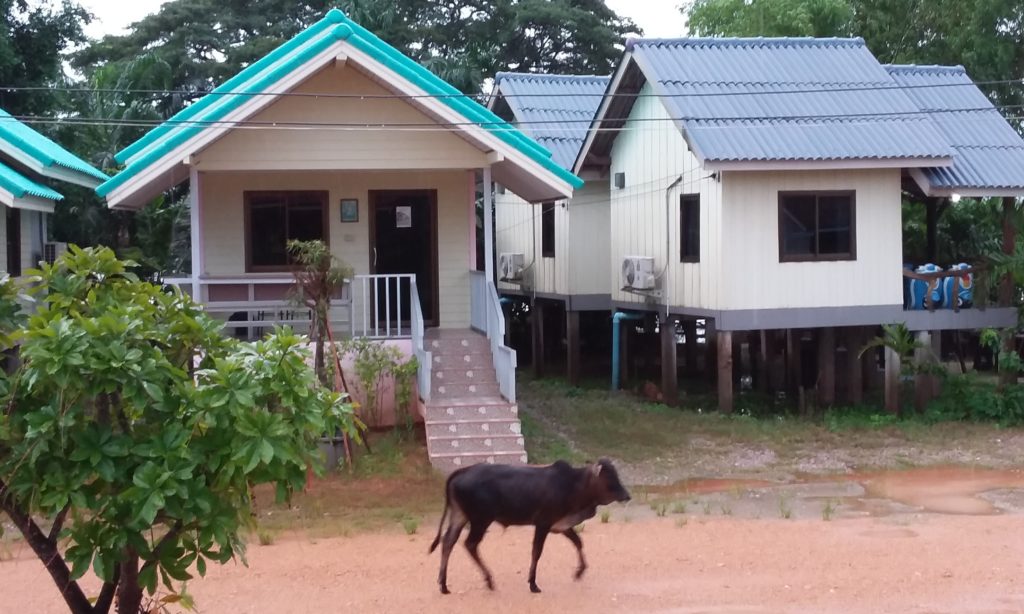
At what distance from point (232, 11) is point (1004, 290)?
2570cm

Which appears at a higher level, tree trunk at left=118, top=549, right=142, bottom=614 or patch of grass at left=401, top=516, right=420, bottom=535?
tree trunk at left=118, top=549, right=142, bottom=614

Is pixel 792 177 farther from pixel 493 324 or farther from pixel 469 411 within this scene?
pixel 469 411

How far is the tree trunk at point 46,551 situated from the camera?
21.2ft

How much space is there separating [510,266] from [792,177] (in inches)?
398

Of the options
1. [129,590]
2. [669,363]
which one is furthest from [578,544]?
[669,363]

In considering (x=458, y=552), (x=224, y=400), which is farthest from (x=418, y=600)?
(x=224, y=400)

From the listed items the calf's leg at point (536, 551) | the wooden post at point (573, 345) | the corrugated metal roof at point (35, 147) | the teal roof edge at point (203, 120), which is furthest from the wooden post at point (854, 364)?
the corrugated metal roof at point (35, 147)

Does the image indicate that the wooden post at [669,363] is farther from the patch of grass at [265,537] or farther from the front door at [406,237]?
the patch of grass at [265,537]

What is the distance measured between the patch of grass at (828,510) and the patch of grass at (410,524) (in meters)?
4.14

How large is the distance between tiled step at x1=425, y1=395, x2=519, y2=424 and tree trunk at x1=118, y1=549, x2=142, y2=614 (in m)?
8.35

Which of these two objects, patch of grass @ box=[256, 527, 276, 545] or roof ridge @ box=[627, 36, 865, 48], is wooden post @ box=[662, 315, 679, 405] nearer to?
roof ridge @ box=[627, 36, 865, 48]

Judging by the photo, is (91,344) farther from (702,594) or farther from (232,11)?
(232,11)

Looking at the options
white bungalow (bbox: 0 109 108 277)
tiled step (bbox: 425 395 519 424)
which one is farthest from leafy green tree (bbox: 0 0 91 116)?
tiled step (bbox: 425 395 519 424)

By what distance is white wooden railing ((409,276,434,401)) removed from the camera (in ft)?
51.1
